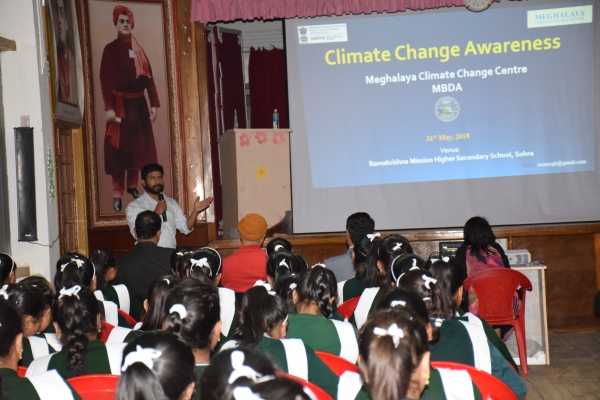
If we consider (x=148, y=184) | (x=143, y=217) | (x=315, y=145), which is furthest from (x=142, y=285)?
(x=315, y=145)

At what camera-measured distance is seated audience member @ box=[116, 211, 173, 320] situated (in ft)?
15.3

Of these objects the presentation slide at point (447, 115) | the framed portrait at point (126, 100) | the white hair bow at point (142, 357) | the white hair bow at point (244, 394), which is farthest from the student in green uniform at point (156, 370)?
the framed portrait at point (126, 100)

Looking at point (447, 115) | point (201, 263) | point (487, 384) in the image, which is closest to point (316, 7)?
point (447, 115)

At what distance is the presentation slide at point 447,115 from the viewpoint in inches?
307

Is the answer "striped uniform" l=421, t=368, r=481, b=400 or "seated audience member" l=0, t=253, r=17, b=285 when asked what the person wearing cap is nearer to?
"seated audience member" l=0, t=253, r=17, b=285

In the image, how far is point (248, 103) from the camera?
1055cm

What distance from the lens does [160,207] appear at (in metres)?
6.56

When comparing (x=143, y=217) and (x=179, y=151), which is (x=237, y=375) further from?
(x=179, y=151)

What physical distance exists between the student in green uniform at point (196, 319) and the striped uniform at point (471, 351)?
2.39 ft

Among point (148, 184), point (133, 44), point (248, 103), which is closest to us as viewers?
point (148, 184)

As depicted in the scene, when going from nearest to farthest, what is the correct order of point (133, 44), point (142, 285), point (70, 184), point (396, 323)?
point (396, 323), point (142, 285), point (70, 184), point (133, 44)

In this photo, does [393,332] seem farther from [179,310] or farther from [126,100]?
[126,100]

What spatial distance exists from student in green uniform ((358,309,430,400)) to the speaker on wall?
A: 483cm

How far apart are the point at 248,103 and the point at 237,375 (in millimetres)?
9051
